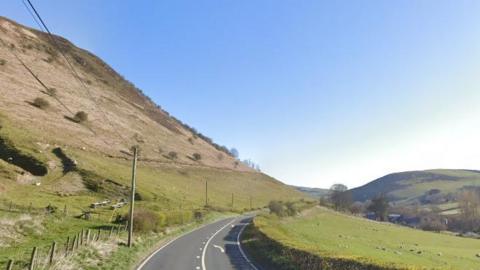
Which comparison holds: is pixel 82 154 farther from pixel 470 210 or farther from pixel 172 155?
pixel 470 210

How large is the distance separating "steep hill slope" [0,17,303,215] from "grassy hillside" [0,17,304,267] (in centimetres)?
30

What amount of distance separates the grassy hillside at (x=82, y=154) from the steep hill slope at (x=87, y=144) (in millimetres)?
296

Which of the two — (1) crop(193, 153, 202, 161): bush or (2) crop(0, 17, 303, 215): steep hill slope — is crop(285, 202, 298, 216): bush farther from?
(1) crop(193, 153, 202, 161): bush

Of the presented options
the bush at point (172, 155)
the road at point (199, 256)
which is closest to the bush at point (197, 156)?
the bush at point (172, 155)

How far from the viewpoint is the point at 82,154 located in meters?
83.8

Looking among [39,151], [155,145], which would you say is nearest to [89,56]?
[155,145]

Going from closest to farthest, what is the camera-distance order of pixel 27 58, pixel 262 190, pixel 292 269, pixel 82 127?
1. pixel 292 269
2. pixel 82 127
3. pixel 27 58
4. pixel 262 190

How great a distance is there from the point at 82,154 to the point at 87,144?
36.0 feet

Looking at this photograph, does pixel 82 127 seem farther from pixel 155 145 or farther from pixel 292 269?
pixel 292 269

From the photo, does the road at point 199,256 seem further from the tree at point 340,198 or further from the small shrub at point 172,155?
the tree at point 340,198

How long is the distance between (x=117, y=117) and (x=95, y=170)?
59.8 metres

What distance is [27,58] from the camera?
13088 centimetres

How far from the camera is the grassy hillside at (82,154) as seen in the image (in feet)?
180

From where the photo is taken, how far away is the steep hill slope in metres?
68.6
